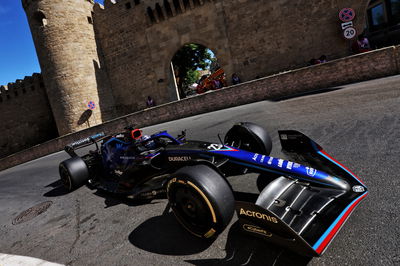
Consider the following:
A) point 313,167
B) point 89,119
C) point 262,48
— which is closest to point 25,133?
point 89,119

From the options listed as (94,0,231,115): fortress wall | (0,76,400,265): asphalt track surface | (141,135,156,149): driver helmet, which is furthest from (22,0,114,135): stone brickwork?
(141,135,156,149): driver helmet

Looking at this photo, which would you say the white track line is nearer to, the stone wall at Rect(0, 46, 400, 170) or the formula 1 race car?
the formula 1 race car

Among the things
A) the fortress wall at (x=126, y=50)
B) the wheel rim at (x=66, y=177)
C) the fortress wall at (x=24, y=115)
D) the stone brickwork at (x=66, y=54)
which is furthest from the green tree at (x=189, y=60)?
the wheel rim at (x=66, y=177)

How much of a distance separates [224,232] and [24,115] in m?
27.2

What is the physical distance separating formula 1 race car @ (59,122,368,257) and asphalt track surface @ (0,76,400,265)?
243 millimetres

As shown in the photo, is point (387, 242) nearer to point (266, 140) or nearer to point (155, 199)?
point (266, 140)

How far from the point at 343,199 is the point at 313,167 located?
1.86 ft

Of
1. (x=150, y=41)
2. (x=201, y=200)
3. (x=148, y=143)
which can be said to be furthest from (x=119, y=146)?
(x=150, y=41)

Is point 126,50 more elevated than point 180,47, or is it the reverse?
point 126,50

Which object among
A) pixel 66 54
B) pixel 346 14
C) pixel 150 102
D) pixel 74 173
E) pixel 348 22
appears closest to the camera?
pixel 74 173

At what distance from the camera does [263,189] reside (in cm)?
234

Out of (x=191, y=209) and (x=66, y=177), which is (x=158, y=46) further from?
(x=191, y=209)

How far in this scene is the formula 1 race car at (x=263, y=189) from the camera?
1889 mm

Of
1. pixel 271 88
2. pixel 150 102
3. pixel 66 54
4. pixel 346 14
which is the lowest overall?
pixel 271 88
